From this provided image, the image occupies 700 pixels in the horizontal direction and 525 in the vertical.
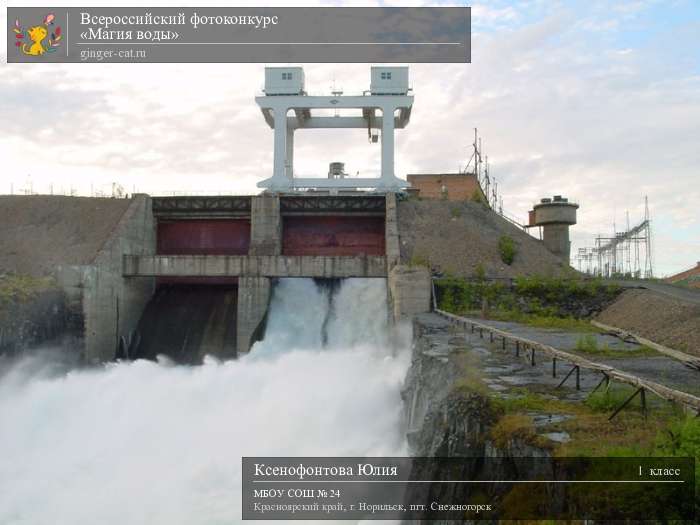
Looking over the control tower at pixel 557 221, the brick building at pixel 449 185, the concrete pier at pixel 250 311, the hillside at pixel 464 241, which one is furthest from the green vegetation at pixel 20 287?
the control tower at pixel 557 221

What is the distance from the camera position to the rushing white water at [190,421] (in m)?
14.7

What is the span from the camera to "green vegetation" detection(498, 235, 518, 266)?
30.5 m

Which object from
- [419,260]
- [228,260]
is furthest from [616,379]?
[228,260]

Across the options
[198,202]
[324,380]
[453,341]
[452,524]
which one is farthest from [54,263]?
[452,524]

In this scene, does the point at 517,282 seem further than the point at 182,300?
No

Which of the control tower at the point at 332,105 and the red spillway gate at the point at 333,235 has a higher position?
the control tower at the point at 332,105

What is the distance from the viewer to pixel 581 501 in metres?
5.01

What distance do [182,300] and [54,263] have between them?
683cm

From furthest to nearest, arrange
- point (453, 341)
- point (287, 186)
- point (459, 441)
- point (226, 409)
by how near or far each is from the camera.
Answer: point (287, 186)
point (226, 409)
point (453, 341)
point (459, 441)

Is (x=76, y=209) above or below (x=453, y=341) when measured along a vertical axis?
above

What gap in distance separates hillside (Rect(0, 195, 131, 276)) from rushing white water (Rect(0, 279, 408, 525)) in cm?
633

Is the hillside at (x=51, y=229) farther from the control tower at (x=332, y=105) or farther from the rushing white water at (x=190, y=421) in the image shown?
the control tower at (x=332, y=105)

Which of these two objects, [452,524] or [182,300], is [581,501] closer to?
[452,524]

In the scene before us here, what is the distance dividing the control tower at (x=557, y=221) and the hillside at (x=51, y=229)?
2579cm
